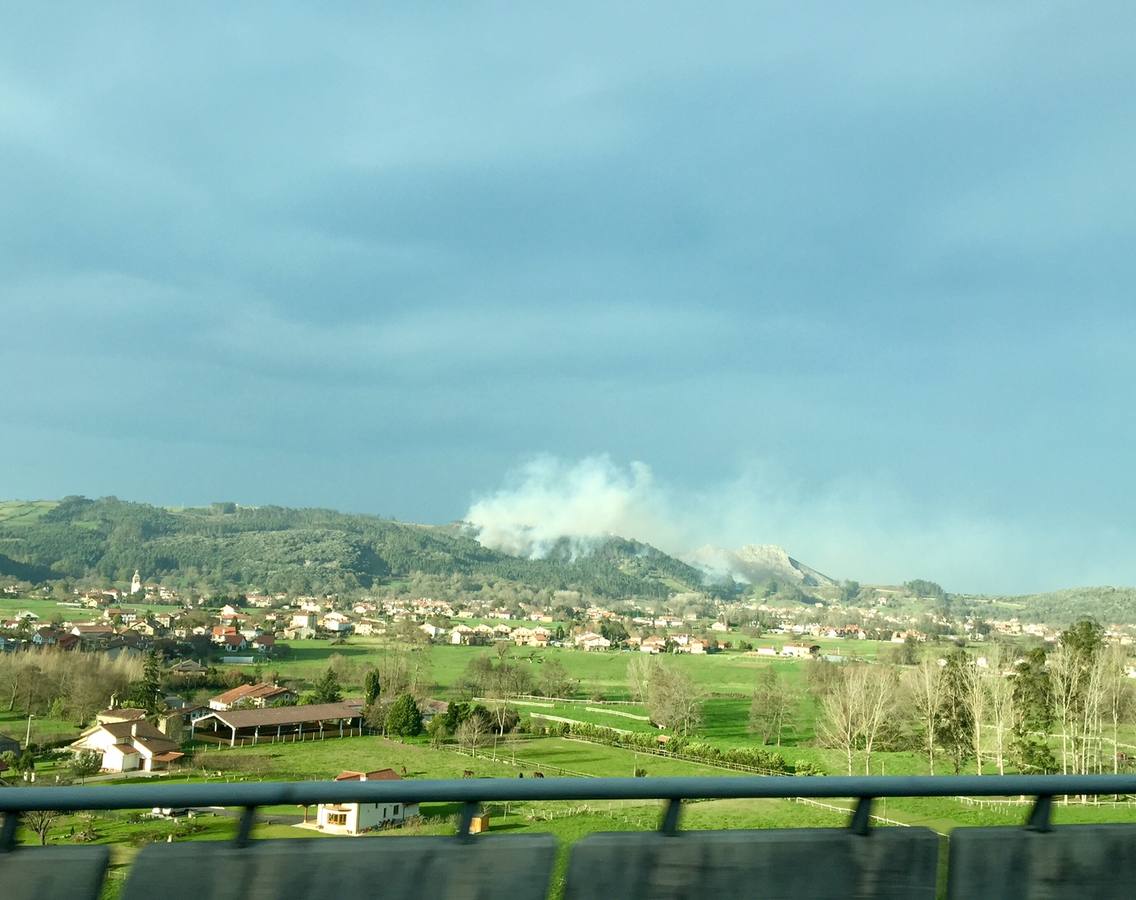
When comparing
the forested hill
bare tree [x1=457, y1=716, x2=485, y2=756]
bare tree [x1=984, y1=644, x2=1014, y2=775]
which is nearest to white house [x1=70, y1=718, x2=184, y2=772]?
bare tree [x1=457, y1=716, x2=485, y2=756]

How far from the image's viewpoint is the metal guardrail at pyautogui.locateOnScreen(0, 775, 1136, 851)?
3481mm

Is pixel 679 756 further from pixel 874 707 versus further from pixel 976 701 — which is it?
pixel 976 701

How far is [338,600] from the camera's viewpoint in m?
88.4

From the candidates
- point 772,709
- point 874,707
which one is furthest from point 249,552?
point 874,707

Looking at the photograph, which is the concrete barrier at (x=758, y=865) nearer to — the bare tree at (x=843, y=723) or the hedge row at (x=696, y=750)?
the hedge row at (x=696, y=750)

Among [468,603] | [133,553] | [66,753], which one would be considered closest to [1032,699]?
[66,753]

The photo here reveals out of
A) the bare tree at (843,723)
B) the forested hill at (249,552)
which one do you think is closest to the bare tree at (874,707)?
the bare tree at (843,723)

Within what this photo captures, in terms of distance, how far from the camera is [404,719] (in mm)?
23828

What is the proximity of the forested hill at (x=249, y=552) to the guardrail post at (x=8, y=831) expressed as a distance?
3113 inches

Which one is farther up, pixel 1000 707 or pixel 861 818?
pixel 861 818

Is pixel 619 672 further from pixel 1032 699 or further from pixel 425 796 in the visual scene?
pixel 425 796

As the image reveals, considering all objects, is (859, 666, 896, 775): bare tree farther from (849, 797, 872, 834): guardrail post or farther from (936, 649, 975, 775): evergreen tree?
(849, 797, 872, 834): guardrail post

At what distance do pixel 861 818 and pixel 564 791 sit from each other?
1.34m

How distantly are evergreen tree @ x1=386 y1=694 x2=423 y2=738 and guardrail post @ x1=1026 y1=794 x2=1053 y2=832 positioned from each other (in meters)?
19.0
